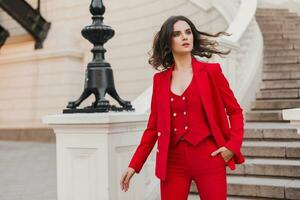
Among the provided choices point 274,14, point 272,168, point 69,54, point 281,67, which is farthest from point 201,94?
point 69,54

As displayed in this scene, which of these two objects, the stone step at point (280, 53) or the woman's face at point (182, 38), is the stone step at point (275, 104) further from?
the woman's face at point (182, 38)

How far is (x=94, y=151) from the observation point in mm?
3178

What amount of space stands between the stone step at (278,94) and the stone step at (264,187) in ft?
6.80

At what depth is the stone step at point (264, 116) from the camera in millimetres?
5605

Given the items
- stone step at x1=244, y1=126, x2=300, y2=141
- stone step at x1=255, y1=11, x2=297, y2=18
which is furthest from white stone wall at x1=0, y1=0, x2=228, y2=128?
stone step at x1=244, y1=126, x2=300, y2=141

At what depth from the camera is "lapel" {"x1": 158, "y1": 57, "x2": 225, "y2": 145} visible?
2.15 metres

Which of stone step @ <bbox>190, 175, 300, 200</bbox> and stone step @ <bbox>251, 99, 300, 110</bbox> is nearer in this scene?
stone step @ <bbox>190, 175, 300, 200</bbox>

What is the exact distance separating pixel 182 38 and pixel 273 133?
3098mm

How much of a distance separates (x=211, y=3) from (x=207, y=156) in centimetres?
773

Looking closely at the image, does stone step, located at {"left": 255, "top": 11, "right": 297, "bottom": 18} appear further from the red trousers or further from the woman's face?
the red trousers

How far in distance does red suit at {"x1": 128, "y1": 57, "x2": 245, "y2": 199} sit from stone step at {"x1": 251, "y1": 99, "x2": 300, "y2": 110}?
3865 millimetres

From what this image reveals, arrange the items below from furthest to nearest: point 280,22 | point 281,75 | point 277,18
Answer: point 277,18
point 280,22
point 281,75

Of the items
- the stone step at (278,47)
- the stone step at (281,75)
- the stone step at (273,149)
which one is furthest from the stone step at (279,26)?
the stone step at (273,149)

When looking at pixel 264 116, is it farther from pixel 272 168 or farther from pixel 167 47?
pixel 167 47
